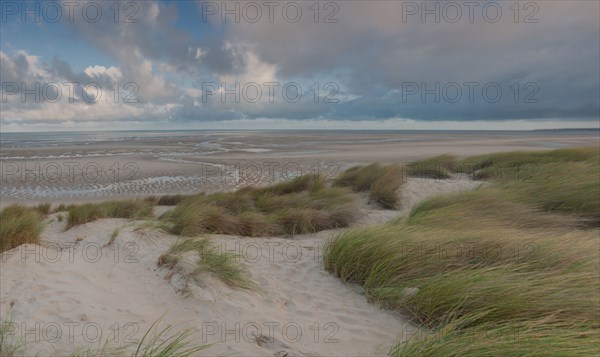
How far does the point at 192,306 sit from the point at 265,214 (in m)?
4.62

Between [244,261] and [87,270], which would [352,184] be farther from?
[87,270]

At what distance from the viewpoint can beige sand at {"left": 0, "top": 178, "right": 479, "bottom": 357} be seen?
2990mm

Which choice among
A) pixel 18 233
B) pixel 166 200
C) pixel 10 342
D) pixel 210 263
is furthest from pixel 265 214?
pixel 10 342

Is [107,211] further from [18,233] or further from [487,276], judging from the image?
[487,276]

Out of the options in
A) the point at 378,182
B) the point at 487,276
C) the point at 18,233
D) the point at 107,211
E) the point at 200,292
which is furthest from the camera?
the point at 378,182

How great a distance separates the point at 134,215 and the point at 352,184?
7.17 m

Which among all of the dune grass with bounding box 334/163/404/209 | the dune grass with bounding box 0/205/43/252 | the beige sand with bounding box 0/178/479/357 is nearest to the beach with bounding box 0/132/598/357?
the beige sand with bounding box 0/178/479/357

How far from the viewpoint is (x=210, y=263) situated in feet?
13.9

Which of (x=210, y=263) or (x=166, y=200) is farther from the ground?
(x=210, y=263)

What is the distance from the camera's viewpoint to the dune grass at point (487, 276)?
8.43 ft

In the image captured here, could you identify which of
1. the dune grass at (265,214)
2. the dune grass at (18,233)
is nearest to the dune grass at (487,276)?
the dune grass at (265,214)

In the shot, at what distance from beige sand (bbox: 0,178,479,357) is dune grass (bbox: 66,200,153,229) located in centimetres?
303

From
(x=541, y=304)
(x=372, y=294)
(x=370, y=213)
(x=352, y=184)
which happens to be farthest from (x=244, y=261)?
(x=352, y=184)

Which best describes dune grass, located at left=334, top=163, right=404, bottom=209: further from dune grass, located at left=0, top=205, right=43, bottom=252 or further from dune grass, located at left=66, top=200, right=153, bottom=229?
dune grass, located at left=0, top=205, right=43, bottom=252
